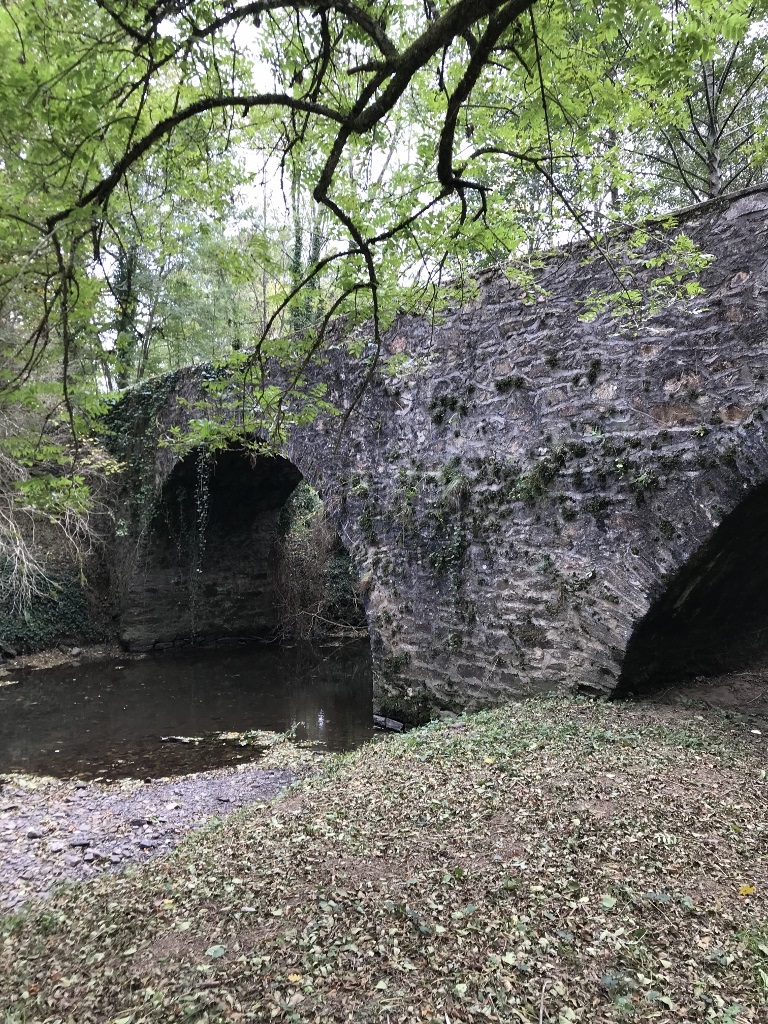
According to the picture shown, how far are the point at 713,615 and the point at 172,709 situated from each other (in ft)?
19.6

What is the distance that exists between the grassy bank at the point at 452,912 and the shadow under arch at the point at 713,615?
1.14 metres

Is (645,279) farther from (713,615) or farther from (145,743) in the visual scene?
(145,743)

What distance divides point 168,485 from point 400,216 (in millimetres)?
7993

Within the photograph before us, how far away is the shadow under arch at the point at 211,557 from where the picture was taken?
1023cm

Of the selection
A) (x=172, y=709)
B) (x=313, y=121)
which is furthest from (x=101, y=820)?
(x=313, y=121)

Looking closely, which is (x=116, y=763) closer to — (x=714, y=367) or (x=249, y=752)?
(x=249, y=752)

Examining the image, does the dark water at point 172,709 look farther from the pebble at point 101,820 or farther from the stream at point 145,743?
the pebble at point 101,820

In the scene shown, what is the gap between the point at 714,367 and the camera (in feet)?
13.1

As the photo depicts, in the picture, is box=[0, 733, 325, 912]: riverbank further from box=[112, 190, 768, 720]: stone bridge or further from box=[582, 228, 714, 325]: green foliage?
box=[582, 228, 714, 325]: green foliage

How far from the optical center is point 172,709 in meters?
7.65

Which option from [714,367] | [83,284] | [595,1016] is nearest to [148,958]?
[595,1016]

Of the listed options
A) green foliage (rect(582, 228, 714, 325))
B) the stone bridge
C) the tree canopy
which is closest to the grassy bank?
the stone bridge

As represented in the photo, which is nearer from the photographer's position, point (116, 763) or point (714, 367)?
point (714, 367)

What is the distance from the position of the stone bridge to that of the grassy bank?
1.36 metres
